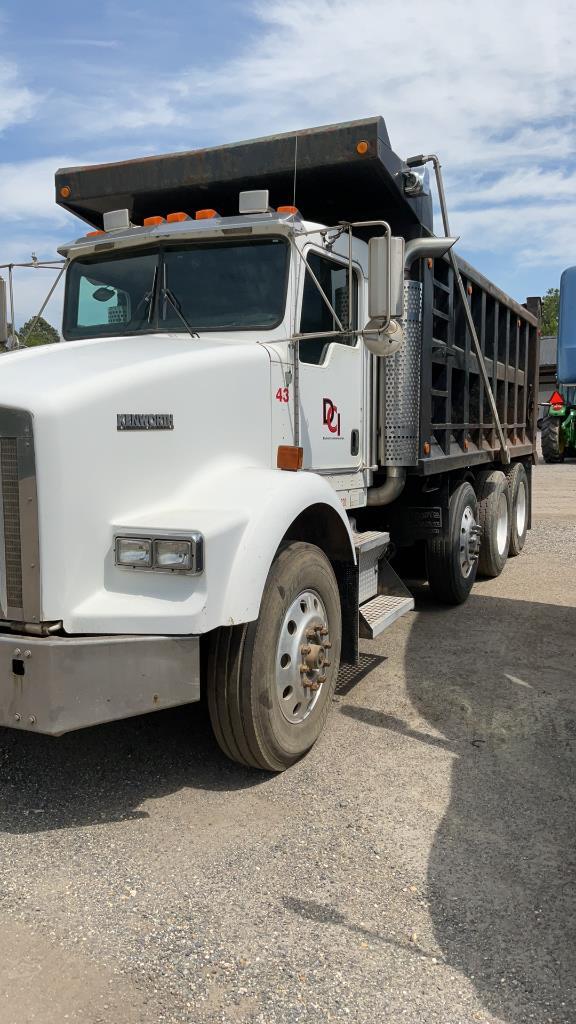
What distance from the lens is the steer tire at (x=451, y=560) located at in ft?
21.1

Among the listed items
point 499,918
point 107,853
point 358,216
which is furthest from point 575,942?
point 358,216

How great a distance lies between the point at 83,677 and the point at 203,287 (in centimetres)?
233

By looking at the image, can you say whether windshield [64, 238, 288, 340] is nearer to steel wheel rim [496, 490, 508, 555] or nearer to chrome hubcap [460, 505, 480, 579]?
chrome hubcap [460, 505, 480, 579]

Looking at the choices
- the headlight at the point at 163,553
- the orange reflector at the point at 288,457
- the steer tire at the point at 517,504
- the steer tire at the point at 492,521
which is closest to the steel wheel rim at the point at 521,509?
the steer tire at the point at 517,504

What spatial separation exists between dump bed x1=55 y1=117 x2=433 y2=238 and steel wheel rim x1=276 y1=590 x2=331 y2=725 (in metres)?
2.34

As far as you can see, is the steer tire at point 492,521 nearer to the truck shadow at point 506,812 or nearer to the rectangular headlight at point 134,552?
the truck shadow at point 506,812

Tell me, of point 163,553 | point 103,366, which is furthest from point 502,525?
point 163,553

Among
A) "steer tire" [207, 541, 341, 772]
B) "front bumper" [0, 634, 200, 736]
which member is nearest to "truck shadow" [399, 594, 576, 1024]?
"steer tire" [207, 541, 341, 772]

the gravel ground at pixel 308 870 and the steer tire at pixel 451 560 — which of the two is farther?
the steer tire at pixel 451 560

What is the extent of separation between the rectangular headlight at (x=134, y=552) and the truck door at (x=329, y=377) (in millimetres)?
1571

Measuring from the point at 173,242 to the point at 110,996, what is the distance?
3.51m

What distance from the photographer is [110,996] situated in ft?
7.52

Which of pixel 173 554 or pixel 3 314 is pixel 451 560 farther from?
pixel 173 554

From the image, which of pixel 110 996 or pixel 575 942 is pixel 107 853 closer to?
pixel 110 996
